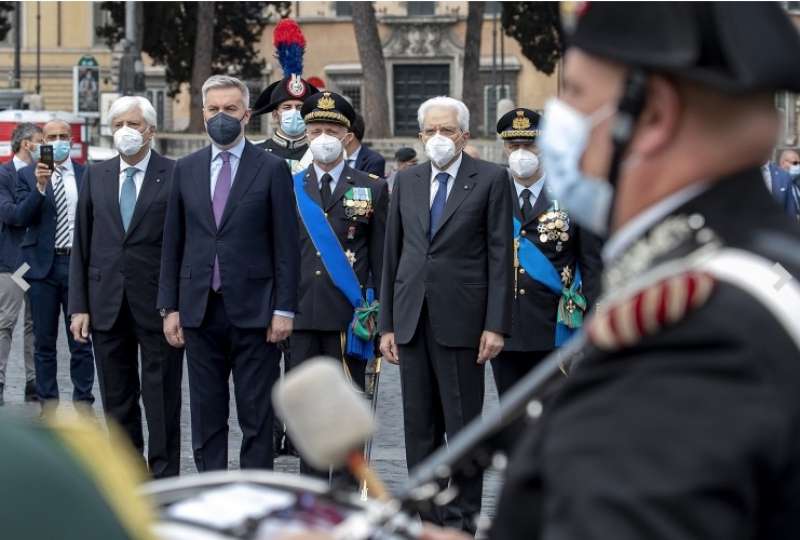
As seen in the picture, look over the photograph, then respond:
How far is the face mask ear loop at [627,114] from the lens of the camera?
2395mm

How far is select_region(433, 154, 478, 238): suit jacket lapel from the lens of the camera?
883 centimetres

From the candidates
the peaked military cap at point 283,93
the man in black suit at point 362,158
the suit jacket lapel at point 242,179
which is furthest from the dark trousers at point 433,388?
the man in black suit at point 362,158

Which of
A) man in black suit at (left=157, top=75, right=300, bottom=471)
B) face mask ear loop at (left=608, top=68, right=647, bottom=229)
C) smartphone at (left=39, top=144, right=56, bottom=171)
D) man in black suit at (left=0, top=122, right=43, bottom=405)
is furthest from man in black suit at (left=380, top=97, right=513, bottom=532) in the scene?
face mask ear loop at (left=608, top=68, right=647, bottom=229)

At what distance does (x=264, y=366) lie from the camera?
29.9 ft

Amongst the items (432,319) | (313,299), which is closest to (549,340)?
(432,319)

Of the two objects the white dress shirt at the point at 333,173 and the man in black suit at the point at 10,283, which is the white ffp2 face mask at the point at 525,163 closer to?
the white dress shirt at the point at 333,173

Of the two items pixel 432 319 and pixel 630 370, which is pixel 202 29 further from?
pixel 630 370

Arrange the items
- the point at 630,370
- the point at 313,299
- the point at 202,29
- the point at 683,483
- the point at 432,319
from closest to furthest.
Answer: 1. the point at 683,483
2. the point at 630,370
3. the point at 432,319
4. the point at 313,299
5. the point at 202,29

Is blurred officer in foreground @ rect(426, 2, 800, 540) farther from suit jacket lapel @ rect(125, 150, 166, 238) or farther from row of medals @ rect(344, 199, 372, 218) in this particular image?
row of medals @ rect(344, 199, 372, 218)

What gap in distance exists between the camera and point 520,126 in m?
10.0

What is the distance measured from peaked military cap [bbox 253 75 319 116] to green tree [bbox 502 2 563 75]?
4235 cm

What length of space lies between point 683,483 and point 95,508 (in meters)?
0.77

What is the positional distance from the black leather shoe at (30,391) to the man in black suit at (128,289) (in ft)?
12.4

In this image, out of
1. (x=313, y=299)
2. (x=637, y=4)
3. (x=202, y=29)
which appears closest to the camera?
(x=637, y=4)
